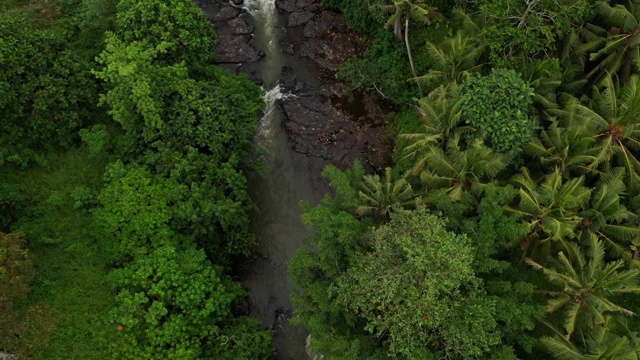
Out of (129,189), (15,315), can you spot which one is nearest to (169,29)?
(129,189)

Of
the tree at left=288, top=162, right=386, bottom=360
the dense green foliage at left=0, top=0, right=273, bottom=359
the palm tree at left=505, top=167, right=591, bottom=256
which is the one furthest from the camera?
the dense green foliage at left=0, top=0, right=273, bottom=359

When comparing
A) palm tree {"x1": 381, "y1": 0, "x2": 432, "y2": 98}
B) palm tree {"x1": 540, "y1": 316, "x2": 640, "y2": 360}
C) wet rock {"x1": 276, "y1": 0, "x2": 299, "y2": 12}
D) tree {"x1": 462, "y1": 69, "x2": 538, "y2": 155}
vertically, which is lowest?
palm tree {"x1": 540, "y1": 316, "x2": 640, "y2": 360}

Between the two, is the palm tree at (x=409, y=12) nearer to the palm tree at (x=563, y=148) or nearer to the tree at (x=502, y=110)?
the tree at (x=502, y=110)

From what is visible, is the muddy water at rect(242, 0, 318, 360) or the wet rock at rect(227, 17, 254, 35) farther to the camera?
the wet rock at rect(227, 17, 254, 35)

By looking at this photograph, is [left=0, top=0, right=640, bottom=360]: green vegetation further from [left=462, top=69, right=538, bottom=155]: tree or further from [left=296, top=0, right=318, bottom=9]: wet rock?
[left=296, top=0, right=318, bottom=9]: wet rock

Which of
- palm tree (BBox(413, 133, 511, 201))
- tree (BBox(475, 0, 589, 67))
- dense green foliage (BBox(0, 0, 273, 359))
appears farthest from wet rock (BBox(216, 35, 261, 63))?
palm tree (BBox(413, 133, 511, 201))

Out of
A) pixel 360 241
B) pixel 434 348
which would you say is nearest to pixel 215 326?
pixel 360 241

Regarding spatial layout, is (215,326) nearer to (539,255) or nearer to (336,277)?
(336,277)

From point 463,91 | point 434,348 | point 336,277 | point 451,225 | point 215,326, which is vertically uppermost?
point 463,91

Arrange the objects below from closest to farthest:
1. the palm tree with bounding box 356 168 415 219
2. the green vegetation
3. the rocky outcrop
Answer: the green vegetation
the palm tree with bounding box 356 168 415 219
the rocky outcrop
